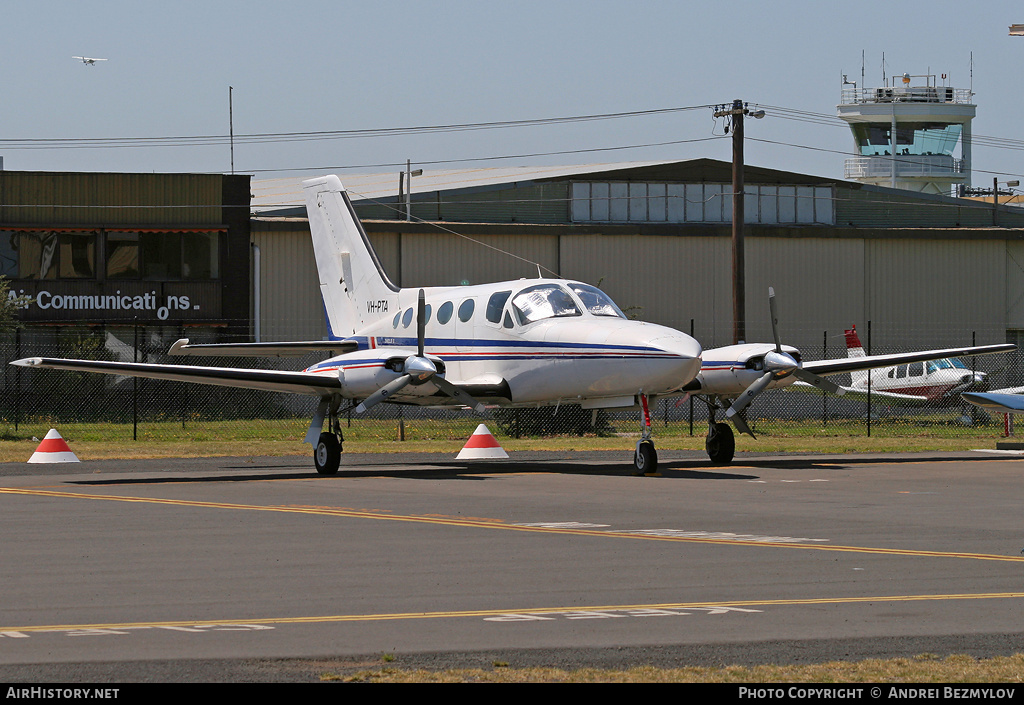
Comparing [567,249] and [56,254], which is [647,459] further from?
[56,254]

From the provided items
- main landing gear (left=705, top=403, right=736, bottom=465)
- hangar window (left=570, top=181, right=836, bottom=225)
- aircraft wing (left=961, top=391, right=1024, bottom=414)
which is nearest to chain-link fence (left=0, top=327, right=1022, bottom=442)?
aircraft wing (left=961, top=391, right=1024, bottom=414)

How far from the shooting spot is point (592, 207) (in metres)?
53.3

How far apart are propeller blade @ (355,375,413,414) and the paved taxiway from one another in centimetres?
150

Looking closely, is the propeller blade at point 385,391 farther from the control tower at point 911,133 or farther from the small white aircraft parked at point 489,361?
the control tower at point 911,133

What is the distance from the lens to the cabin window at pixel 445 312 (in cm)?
2292

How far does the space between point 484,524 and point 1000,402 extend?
1625 centimetres

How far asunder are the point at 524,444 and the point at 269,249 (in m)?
20.6

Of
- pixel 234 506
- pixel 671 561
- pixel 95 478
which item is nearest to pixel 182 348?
pixel 95 478

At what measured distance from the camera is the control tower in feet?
314

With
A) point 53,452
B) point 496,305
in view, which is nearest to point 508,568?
point 496,305

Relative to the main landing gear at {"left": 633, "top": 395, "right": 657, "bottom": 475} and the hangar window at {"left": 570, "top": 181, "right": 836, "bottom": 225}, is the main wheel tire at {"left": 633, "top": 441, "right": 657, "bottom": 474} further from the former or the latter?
the hangar window at {"left": 570, "top": 181, "right": 836, "bottom": 225}

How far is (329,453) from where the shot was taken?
21328mm

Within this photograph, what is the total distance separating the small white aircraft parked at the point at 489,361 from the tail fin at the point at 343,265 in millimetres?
1364

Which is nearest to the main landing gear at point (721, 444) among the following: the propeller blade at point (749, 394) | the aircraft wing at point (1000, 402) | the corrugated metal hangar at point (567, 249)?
the propeller blade at point (749, 394)
